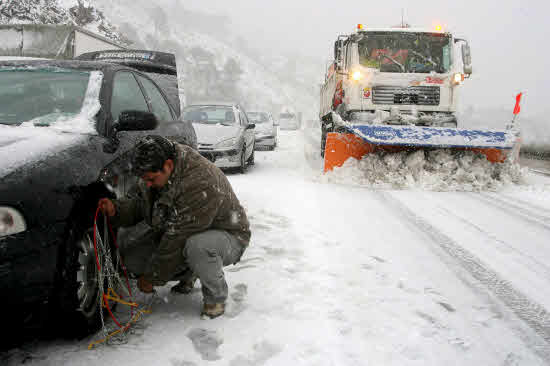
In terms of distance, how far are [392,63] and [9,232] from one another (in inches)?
319

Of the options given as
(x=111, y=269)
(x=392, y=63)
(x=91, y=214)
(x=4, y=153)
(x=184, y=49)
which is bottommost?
(x=111, y=269)

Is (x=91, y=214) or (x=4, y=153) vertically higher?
(x=4, y=153)

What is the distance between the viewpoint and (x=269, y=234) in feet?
14.2

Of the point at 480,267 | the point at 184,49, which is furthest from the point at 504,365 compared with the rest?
the point at 184,49

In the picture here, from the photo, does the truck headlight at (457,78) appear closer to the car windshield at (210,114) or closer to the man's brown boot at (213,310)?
the car windshield at (210,114)

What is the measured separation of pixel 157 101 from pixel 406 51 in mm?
6310

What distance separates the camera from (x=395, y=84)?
8367mm

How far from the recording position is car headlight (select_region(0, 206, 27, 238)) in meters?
1.78

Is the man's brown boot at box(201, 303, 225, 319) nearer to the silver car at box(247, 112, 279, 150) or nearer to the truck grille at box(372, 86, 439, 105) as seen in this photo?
the truck grille at box(372, 86, 439, 105)

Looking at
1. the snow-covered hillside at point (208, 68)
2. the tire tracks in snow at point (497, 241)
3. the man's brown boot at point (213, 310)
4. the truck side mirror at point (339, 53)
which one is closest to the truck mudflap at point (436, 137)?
the tire tracks in snow at point (497, 241)

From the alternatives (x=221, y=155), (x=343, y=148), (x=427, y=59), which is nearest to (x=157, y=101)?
(x=221, y=155)

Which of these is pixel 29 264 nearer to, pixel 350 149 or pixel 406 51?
pixel 350 149

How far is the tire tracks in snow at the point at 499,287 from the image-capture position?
2.59 meters

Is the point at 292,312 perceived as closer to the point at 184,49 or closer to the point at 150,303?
the point at 150,303
